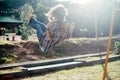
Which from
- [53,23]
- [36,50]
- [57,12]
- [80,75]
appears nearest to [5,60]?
[36,50]

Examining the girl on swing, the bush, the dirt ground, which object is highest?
the girl on swing

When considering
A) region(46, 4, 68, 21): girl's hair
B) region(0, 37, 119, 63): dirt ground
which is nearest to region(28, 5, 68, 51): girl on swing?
region(46, 4, 68, 21): girl's hair

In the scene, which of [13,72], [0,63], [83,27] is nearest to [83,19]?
[83,27]

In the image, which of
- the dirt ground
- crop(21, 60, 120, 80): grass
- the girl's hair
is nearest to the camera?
the girl's hair

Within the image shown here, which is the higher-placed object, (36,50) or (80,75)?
(80,75)

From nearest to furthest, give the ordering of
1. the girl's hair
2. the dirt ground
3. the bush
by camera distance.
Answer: the girl's hair, the bush, the dirt ground

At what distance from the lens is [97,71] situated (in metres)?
10.4

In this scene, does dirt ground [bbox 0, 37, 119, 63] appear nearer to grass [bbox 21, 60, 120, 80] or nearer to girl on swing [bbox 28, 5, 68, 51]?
grass [bbox 21, 60, 120, 80]

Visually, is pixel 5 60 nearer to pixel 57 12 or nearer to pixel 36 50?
pixel 36 50

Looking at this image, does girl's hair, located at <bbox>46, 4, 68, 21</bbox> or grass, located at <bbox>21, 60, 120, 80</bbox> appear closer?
girl's hair, located at <bbox>46, 4, 68, 21</bbox>

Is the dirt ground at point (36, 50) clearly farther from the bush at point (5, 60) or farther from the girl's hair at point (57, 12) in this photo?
the girl's hair at point (57, 12)

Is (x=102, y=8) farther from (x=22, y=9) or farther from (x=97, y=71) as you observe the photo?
(x=97, y=71)

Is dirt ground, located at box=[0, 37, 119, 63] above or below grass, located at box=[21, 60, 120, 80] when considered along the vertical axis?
below

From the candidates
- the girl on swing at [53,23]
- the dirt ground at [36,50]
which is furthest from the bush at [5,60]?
the girl on swing at [53,23]
